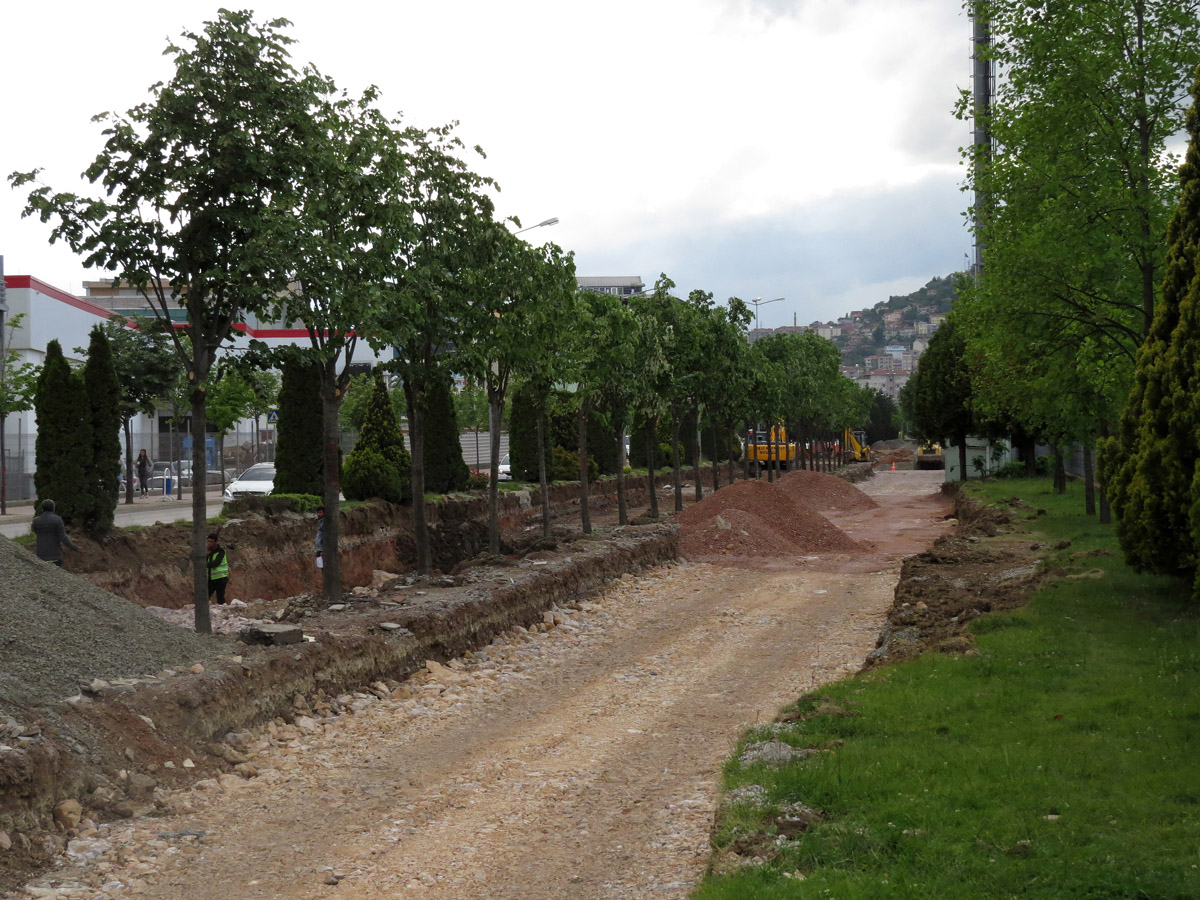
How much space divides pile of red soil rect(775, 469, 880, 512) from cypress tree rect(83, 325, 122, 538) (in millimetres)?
26008

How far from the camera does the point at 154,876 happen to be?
6016 mm

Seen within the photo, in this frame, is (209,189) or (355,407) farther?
(355,407)

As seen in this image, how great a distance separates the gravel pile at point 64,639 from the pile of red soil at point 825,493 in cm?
3211

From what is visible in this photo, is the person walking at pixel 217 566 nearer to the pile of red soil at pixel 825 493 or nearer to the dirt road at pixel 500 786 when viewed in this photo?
the dirt road at pixel 500 786

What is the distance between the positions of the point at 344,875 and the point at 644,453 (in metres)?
46.7

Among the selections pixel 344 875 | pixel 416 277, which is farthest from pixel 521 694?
pixel 416 277

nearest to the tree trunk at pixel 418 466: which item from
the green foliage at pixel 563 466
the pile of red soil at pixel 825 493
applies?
the green foliage at pixel 563 466

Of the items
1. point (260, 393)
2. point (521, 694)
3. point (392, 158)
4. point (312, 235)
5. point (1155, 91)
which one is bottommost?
point (521, 694)

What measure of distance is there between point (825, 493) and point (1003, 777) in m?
37.0

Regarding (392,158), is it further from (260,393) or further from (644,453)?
(644,453)

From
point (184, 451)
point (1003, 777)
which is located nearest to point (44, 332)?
point (184, 451)

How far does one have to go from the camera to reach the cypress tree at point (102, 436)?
61.0 feet

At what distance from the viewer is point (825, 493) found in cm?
4269

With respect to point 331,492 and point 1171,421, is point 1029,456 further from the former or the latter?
point 331,492
